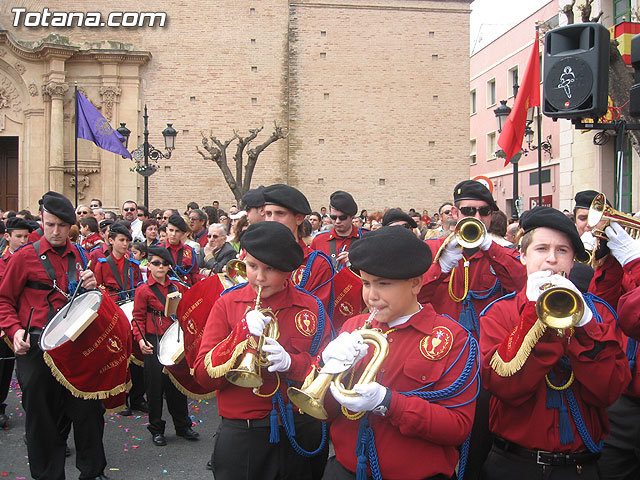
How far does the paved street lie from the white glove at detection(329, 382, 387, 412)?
3.77 metres

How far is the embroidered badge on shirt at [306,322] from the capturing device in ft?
11.0

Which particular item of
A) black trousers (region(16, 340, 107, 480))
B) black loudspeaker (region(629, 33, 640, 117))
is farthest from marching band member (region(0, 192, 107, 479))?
black loudspeaker (region(629, 33, 640, 117))

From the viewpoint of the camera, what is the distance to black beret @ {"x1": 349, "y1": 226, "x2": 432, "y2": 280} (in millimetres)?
2639

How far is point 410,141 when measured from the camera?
30406 millimetres

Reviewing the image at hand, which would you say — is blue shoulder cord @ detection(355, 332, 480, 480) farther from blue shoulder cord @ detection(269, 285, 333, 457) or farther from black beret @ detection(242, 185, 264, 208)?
black beret @ detection(242, 185, 264, 208)

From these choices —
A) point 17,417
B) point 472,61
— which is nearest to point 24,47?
point 17,417

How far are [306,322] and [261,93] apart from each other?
88.9ft

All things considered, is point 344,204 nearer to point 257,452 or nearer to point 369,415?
point 257,452

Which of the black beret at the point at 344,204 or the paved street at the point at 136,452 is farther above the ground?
the black beret at the point at 344,204

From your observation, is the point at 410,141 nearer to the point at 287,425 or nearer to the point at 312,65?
the point at 312,65

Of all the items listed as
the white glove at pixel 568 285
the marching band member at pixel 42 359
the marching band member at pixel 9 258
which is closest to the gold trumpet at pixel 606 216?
the white glove at pixel 568 285

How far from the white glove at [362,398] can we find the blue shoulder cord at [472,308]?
1.89m

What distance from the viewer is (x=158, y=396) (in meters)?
6.58

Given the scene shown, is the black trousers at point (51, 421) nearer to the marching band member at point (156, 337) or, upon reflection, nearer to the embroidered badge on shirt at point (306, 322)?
the marching band member at point (156, 337)
